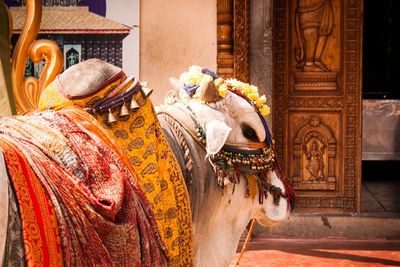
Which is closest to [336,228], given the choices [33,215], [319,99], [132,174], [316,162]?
[316,162]

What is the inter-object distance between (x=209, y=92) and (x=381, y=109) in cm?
754

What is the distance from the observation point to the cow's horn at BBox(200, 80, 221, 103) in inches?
123

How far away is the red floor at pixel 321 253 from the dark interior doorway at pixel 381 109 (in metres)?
0.75

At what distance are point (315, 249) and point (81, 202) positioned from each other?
189 inches

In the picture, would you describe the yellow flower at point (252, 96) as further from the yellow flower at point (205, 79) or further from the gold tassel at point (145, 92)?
the gold tassel at point (145, 92)

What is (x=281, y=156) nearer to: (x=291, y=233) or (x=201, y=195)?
(x=291, y=233)

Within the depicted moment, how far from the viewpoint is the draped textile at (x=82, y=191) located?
201 cm

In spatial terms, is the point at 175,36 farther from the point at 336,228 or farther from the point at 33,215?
the point at 33,215

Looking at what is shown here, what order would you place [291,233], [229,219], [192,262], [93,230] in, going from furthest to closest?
[291,233]
[229,219]
[192,262]
[93,230]

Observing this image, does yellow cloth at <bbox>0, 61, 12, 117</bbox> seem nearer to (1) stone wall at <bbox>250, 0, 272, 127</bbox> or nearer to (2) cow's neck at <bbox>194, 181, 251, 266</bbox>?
(2) cow's neck at <bbox>194, 181, 251, 266</bbox>

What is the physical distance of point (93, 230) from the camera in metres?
2.11

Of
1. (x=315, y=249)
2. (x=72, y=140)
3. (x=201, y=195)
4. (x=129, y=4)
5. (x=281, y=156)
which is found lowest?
(x=315, y=249)

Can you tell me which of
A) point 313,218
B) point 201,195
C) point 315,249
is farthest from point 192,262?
point 313,218

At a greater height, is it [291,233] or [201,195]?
[201,195]
